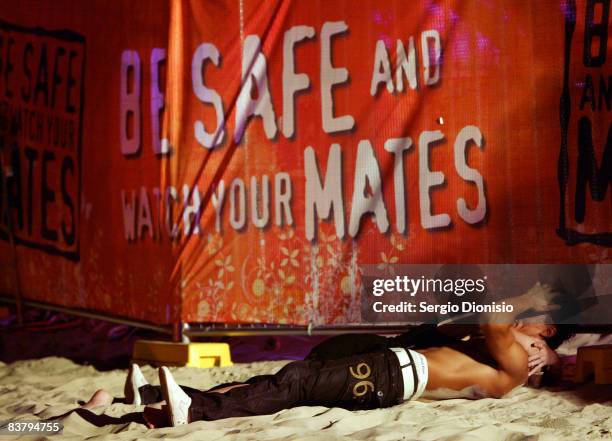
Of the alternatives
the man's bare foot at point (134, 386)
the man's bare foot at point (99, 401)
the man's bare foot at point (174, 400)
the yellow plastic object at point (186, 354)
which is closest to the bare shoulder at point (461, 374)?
the man's bare foot at point (174, 400)

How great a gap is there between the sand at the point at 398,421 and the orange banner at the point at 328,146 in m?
1.15

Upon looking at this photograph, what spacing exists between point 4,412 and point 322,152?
259cm

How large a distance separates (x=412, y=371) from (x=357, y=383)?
33 centimetres

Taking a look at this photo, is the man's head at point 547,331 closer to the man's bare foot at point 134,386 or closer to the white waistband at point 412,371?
the white waistband at point 412,371

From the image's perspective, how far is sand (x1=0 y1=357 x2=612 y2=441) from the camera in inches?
172

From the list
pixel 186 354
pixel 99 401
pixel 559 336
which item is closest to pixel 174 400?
pixel 99 401

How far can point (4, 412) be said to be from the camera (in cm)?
551

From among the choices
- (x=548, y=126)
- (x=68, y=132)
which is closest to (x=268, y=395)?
(x=548, y=126)

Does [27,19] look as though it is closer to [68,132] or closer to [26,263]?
[68,132]

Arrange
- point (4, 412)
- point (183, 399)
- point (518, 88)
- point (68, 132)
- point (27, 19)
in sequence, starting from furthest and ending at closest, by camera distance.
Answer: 1. point (27, 19)
2. point (68, 132)
3. point (518, 88)
4. point (4, 412)
5. point (183, 399)

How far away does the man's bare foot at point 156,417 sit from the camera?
4707 mm

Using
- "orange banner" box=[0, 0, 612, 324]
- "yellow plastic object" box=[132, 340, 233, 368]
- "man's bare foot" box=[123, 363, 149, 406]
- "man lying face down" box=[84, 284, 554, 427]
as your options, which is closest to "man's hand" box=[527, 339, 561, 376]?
"man lying face down" box=[84, 284, 554, 427]

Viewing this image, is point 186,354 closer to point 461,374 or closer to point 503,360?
point 461,374

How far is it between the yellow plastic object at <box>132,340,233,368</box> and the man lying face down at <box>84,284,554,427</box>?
4.20ft
